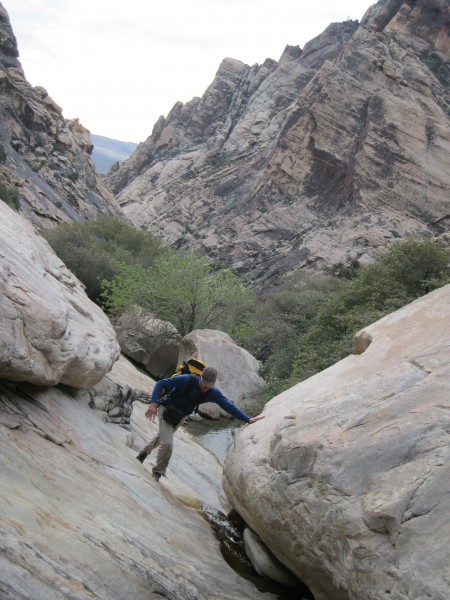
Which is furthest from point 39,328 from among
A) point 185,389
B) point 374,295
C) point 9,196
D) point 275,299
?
point 9,196

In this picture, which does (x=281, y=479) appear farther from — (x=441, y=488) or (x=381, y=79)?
(x=381, y=79)

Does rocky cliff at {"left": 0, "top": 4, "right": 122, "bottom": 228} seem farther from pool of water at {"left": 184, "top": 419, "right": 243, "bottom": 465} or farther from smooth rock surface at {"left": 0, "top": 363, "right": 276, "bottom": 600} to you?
smooth rock surface at {"left": 0, "top": 363, "right": 276, "bottom": 600}

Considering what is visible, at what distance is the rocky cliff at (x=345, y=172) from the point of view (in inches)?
2180

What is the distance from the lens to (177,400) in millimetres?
7648

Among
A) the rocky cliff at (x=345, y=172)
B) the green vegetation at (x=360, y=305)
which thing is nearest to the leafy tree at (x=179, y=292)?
the green vegetation at (x=360, y=305)

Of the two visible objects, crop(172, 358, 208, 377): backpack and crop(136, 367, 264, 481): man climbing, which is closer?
crop(136, 367, 264, 481): man climbing

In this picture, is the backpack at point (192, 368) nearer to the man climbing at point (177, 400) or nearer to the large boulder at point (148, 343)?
the man climbing at point (177, 400)

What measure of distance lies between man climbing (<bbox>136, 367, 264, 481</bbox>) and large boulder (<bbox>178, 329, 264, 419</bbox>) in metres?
11.6

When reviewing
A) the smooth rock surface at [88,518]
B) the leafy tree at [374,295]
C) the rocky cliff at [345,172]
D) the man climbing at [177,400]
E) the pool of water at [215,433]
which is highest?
the rocky cliff at [345,172]

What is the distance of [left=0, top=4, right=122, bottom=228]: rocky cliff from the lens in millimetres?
45625

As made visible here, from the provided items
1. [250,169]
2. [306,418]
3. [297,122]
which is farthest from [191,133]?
[306,418]

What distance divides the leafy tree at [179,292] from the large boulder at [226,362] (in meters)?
3.08

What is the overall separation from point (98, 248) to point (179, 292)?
13284 mm

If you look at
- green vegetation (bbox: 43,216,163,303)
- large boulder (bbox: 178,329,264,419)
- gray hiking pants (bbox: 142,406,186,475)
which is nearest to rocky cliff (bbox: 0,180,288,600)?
gray hiking pants (bbox: 142,406,186,475)
